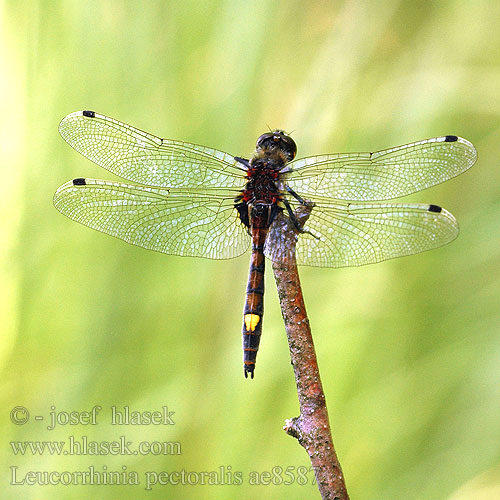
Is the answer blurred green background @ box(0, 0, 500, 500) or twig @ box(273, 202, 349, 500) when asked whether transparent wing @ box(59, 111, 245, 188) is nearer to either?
blurred green background @ box(0, 0, 500, 500)

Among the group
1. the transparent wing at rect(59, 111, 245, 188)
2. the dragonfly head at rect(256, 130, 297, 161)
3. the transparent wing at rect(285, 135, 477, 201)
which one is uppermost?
the transparent wing at rect(59, 111, 245, 188)

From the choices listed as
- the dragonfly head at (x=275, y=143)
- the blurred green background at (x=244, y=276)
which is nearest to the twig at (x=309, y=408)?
the dragonfly head at (x=275, y=143)

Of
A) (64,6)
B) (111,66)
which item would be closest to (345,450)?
(111,66)

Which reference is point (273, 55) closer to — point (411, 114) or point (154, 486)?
point (411, 114)

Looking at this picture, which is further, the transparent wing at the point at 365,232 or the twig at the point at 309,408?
the transparent wing at the point at 365,232

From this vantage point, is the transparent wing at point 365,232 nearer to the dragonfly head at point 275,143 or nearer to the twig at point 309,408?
the dragonfly head at point 275,143

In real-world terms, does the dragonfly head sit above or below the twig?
above

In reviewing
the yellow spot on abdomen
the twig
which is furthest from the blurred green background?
the twig

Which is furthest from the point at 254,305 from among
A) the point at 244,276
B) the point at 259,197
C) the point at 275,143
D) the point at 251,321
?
the point at 244,276
